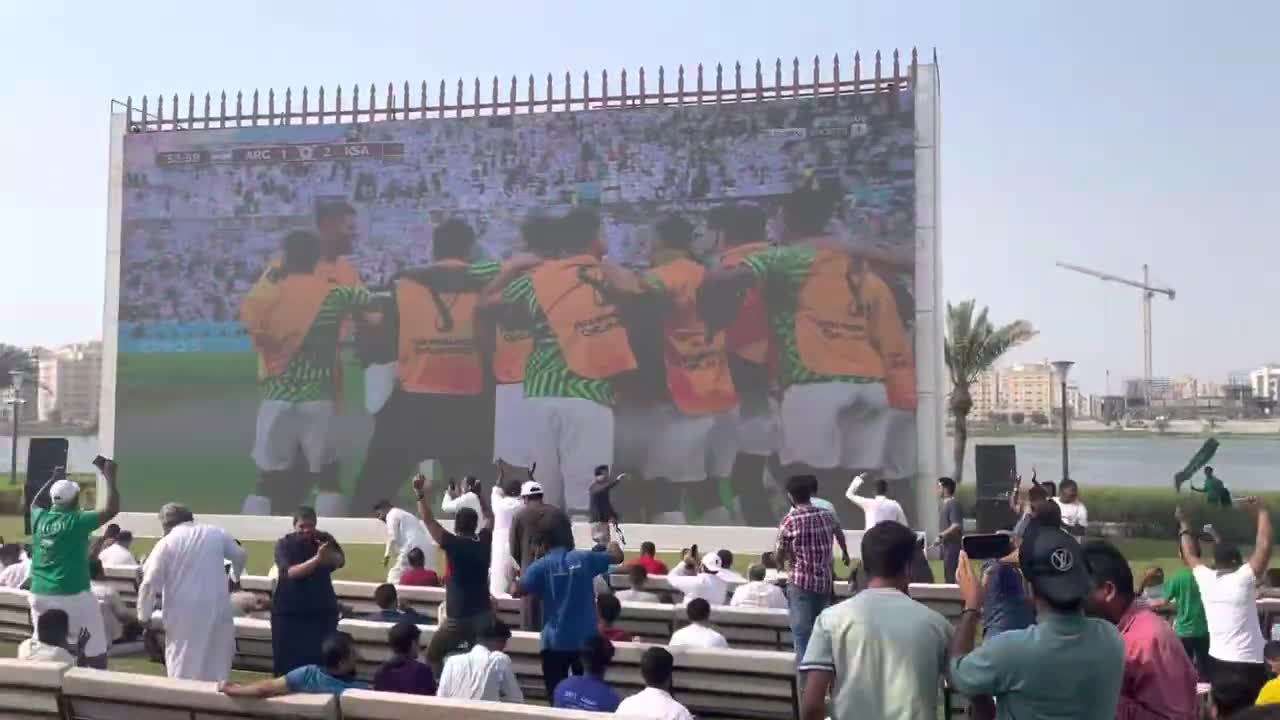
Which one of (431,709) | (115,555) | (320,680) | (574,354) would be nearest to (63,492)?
(320,680)

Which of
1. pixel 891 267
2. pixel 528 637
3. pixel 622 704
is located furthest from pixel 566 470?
pixel 622 704

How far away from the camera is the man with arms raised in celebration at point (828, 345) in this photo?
18875 mm

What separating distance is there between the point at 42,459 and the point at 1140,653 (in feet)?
67.8

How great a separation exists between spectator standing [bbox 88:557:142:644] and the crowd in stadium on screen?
11.5m

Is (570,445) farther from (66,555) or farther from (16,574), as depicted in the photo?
(66,555)

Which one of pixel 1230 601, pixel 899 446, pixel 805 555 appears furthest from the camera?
pixel 899 446

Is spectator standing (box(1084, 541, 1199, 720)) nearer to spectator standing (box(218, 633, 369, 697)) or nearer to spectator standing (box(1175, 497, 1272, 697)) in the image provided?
spectator standing (box(218, 633, 369, 697))

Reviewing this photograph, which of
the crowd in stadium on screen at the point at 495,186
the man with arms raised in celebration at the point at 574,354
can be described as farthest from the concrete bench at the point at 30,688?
the crowd in stadium on screen at the point at 495,186

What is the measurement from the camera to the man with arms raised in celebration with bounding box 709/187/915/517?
18.9 metres

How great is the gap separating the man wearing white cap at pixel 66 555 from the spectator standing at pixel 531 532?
2472 mm

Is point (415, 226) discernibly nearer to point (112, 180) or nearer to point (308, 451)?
point (308, 451)

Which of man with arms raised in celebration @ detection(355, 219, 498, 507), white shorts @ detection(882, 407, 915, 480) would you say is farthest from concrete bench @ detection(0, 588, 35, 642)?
white shorts @ detection(882, 407, 915, 480)

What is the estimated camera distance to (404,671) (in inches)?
238

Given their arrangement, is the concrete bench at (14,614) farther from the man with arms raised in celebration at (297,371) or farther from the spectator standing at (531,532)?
the man with arms raised in celebration at (297,371)
